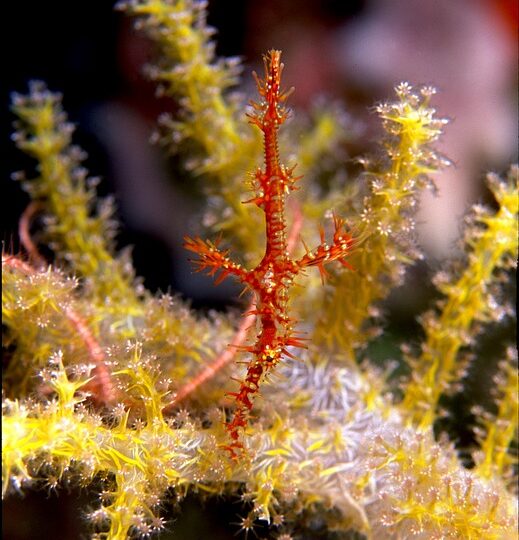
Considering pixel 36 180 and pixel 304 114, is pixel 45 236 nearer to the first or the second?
pixel 36 180

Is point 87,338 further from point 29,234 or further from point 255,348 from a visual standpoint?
point 29,234

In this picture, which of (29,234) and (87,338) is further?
(29,234)

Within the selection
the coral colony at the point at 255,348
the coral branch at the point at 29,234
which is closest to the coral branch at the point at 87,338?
the coral colony at the point at 255,348

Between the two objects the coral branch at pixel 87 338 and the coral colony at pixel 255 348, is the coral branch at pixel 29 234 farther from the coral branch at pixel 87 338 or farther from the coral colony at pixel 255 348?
the coral branch at pixel 87 338

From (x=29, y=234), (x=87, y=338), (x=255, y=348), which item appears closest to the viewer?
(x=255, y=348)

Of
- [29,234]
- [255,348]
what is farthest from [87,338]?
[29,234]

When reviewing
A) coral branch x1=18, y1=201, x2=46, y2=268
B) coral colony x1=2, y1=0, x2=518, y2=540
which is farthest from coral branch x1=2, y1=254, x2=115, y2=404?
coral branch x1=18, y1=201, x2=46, y2=268

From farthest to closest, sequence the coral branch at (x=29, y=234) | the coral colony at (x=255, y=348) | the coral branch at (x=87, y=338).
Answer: the coral branch at (x=29, y=234), the coral branch at (x=87, y=338), the coral colony at (x=255, y=348)

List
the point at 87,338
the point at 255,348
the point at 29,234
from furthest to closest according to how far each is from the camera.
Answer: the point at 29,234
the point at 87,338
the point at 255,348

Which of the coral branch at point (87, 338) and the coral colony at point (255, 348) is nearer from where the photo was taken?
the coral colony at point (255, 348)
